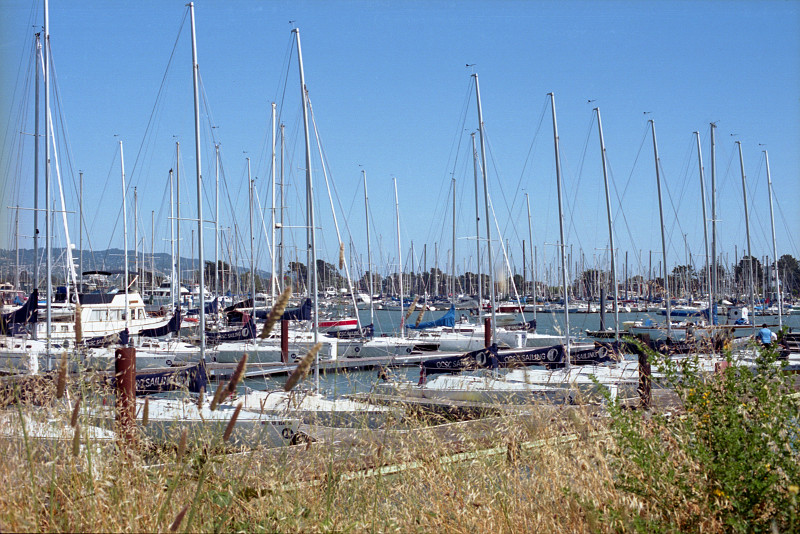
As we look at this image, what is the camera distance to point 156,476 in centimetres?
431

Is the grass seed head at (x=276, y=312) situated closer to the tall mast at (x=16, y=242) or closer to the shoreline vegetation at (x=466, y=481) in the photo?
the shoreline vegetation at (x=466, y=481)

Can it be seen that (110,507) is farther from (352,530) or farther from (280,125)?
(280,125)

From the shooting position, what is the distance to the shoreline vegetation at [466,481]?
3.72 metres

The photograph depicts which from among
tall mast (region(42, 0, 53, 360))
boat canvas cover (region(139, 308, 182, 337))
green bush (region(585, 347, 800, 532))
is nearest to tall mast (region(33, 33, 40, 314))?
tall mast (region(42, 0, 53, 360))

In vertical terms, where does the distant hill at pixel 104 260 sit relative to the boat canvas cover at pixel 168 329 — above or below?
above

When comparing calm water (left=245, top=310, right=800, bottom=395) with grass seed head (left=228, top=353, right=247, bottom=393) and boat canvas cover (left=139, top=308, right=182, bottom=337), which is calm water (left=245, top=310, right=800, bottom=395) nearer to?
grass seed head (left=228, top=353, right=247, bottom=393)

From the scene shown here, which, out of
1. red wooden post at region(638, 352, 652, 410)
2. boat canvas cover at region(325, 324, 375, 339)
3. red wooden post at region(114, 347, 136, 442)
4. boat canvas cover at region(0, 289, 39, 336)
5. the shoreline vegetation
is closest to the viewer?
the shoreline vegetation

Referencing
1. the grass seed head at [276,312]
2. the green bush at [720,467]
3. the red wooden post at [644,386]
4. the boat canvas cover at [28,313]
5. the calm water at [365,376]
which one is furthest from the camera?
the boat canvas cover at [28,313]

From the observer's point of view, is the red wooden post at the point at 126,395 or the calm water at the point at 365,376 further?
the calm water at the point at 365,376

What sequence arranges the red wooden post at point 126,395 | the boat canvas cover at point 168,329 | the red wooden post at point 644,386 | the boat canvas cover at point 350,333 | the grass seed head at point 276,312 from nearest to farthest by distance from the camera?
the grass seed head at point 276,312 → the red wooden post at point 126,395 → the red wooden post at point 644,386 → the boat canvas cover at point 168,329 → the boat canvas cover at point 350,333

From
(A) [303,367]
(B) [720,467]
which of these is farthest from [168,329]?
(A) [303,367]

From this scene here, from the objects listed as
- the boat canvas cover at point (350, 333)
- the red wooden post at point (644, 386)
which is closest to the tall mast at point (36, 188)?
the boat canvas cover at point (350, 333)

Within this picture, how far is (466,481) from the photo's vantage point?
16.7 feet

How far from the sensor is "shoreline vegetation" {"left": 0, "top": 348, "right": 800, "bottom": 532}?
3.72 m
